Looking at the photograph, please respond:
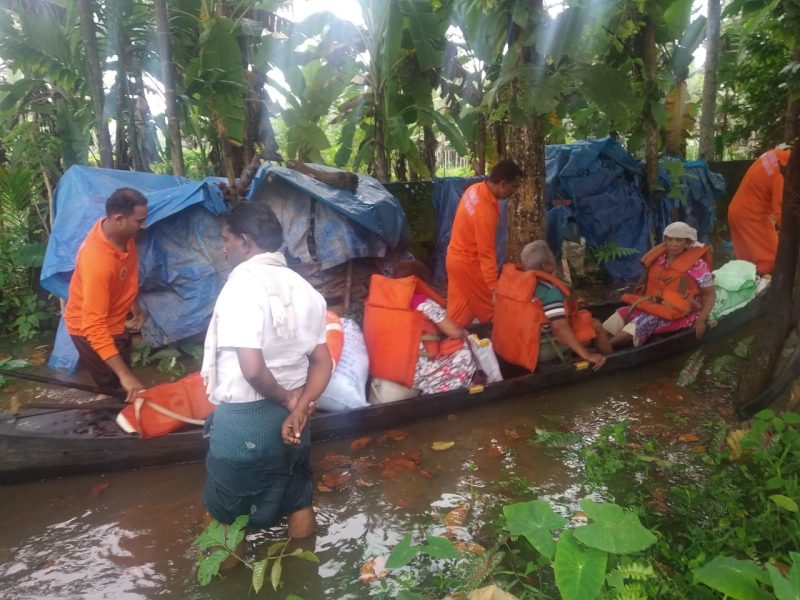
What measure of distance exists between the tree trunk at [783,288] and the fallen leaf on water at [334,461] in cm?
276

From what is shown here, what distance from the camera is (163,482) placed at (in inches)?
144

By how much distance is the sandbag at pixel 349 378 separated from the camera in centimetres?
390

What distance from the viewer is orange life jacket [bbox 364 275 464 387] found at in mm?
3924

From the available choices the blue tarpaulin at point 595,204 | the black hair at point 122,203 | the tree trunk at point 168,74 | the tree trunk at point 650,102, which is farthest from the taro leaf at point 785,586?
the tree trunk at point 650,102

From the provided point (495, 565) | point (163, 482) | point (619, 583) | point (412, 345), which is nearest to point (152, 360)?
point (163, 482)

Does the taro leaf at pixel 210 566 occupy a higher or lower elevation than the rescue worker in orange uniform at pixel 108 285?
lower

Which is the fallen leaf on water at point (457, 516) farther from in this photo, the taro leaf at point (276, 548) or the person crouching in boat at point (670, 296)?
the person crouching in boat at point (670, 296)

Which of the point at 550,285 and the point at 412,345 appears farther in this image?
the point at 550,285

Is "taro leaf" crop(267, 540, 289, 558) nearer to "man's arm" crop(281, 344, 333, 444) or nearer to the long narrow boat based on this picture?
"man's arm" crop(281, 344, 333, 444)

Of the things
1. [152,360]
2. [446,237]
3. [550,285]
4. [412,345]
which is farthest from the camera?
[446,237]

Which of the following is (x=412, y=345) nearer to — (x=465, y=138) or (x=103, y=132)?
(x=103, y=132)

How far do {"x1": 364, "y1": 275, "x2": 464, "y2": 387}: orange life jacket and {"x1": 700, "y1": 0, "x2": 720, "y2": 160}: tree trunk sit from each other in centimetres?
852

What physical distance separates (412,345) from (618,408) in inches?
75.2

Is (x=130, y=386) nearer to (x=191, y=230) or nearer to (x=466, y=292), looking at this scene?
(x=191, y=230)
